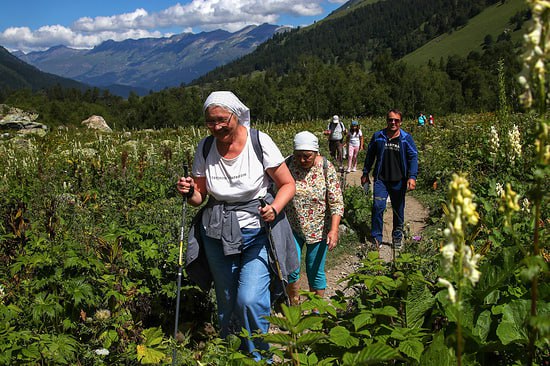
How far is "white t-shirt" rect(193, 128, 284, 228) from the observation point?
11.3ft

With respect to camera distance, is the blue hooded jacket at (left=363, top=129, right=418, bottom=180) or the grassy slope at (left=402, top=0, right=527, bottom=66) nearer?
the blue hooded jacket at (left=363, top=129, right=418, bottom=180)

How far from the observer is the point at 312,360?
2170mm

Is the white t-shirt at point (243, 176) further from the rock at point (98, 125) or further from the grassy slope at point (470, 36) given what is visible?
the grassy slope at point (470, 36)

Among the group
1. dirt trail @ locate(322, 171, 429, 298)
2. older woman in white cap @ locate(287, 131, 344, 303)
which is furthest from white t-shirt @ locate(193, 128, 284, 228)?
dirt trail @ locate(322, 171, 429, 298)

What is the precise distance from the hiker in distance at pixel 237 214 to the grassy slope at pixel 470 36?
144m

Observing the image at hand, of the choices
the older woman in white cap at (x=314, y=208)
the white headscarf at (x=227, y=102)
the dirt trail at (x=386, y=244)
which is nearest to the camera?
the white headscarf at (x=227, y=102)

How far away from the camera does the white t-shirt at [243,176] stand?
11.3ft

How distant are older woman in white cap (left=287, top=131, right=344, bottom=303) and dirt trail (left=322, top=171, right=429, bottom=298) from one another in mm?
385

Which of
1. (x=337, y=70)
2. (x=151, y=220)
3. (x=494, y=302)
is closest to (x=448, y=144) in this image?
(x=151, y=220)

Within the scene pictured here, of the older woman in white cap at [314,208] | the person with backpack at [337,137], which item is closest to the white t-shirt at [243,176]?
the older woman in white cap at [314,208]

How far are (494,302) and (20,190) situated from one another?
6.78m

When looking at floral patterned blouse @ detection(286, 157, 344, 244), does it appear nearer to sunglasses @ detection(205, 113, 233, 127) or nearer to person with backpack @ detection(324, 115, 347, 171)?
sunglasses @ detection(205, 113, 233, 127)

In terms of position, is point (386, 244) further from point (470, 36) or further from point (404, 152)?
point (470, 36)

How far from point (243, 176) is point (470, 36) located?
160 meters
